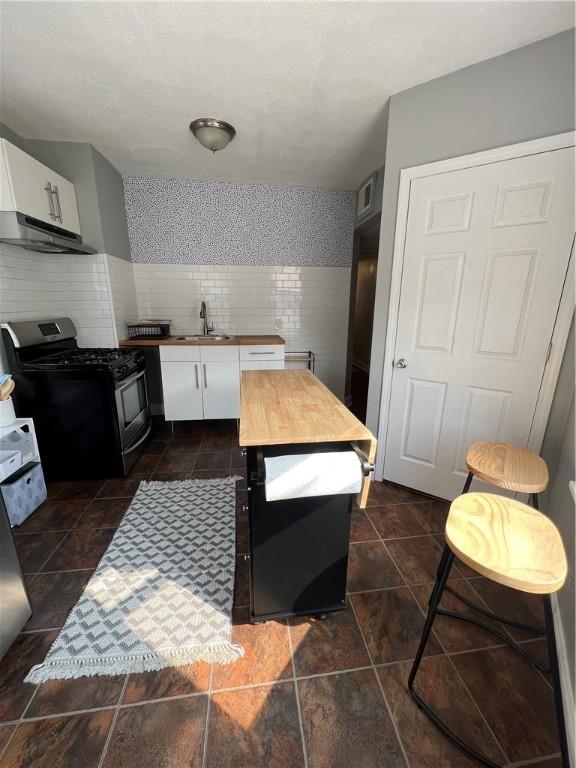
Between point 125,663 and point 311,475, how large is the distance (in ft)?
3.47

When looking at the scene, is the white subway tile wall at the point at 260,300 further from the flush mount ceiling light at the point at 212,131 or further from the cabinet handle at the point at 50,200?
the flush mount ceiling light at the point at 212,131

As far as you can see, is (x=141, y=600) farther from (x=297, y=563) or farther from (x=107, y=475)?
(x=107, y=475)

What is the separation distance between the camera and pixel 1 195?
1926 millimetres

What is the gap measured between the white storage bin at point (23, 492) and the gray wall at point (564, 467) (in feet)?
9.15

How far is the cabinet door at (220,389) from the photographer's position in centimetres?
314

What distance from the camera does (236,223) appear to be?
3.41 m

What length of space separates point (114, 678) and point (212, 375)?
2.31m

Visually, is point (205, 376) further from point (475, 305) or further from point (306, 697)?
point (306, 697)

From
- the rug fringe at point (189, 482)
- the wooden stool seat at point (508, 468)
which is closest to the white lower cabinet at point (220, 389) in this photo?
the rug fringe at point (189, 482)

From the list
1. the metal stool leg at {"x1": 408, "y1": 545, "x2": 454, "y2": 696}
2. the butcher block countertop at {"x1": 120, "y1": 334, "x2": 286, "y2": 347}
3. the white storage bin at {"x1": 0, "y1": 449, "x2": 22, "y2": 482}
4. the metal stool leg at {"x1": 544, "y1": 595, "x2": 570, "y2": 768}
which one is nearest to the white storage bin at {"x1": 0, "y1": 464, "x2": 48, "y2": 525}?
the white storage bin at {"x1": 0, "y1": 449, "x2": 22, "y2": 482}

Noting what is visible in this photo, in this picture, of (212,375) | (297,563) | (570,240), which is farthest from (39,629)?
(570,240)

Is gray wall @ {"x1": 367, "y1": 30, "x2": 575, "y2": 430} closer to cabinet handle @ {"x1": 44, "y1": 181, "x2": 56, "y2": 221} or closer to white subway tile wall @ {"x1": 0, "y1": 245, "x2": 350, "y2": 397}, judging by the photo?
white subway tile wall @ {"x1": 0, "y1": 245, "x2": 350, "y2": 397}

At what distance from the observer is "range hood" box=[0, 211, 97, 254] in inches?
77.4

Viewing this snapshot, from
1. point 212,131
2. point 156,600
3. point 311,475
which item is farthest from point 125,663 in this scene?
point 212,131
